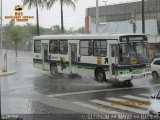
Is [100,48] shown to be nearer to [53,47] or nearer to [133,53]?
[133,53]

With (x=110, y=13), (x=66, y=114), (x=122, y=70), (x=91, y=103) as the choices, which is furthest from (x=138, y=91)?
(x=110, y=13)

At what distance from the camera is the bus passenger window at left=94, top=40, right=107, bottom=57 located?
24.4 meters

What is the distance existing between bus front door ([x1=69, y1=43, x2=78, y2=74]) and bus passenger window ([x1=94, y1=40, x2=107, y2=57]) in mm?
2408

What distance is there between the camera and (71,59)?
27797 millimetres

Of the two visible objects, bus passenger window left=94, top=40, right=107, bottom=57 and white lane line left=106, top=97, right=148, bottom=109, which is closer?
white lane line left=106, top=97, right=148, bottom=109

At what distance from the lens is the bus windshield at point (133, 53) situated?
75.5 ft

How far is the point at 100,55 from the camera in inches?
974

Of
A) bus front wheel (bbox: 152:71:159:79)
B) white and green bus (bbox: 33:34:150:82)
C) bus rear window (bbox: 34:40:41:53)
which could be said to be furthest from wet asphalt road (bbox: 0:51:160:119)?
bus rear window (bbox: 34:40:41:53)

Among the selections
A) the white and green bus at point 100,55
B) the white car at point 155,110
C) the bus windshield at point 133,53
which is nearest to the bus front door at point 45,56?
the white and green bus at point 100,55

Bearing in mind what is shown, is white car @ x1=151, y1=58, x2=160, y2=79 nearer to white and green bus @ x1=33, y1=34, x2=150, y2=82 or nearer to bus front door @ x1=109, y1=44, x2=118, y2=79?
white and green bus @ x1=33, y1=34, x2=150, y2=82

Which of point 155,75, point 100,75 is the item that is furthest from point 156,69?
point 100,75

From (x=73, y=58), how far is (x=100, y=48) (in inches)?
128

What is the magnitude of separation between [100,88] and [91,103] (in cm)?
493

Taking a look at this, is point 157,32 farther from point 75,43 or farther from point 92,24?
point 75,43
